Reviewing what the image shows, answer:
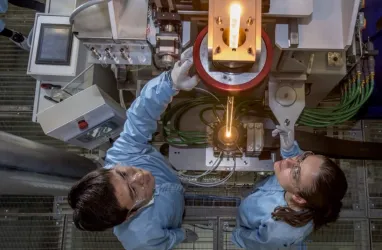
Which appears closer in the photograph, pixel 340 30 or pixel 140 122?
pixel 340 30

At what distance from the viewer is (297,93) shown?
171cm

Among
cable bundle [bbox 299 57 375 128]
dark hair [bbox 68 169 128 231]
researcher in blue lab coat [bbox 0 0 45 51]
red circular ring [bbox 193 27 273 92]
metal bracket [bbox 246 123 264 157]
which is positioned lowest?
dark hair [bbox 68 169 128 231]

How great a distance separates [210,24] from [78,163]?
3.59 ft

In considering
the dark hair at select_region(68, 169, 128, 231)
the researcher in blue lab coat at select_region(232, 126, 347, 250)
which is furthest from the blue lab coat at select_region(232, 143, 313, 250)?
the dark hair at select_region(68, 169, 128, 231)

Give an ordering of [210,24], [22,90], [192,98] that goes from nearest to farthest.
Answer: [210,24] < [192,98] < [22,90]

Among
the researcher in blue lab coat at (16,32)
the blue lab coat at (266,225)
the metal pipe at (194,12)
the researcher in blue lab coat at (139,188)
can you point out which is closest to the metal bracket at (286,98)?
the blue lab coat at (266,225)

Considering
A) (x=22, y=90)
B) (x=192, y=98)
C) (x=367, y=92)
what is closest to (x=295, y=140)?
(x=367, y=92)

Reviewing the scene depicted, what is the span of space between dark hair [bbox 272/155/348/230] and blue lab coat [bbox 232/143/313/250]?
0.16 ft

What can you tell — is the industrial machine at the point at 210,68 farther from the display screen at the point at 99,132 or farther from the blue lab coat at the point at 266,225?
the blue lab coat at the point at 266,225

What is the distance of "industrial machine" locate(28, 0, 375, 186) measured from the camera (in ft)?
3.47

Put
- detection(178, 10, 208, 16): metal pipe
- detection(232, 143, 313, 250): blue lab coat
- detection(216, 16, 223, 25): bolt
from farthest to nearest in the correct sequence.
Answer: detection(232, 143, 313, 250): blue lab coat, detection(178, 10, 208, 16): metal pipe, detection(216, 16, 223, 25): bolt

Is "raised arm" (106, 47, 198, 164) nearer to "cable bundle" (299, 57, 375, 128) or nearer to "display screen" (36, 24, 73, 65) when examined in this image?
"display screen" (36, 24, 73, 65)

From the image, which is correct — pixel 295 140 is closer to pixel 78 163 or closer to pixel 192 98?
pixel 192 98

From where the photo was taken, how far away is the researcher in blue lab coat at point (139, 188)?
1385 millimetres
